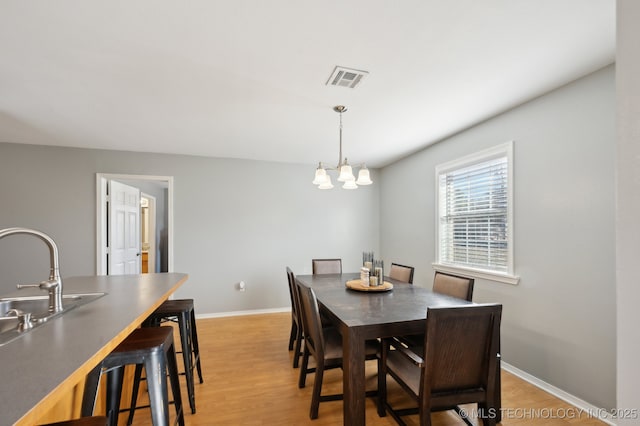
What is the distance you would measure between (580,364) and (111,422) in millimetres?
3013

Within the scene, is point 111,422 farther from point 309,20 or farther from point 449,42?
point 449,42

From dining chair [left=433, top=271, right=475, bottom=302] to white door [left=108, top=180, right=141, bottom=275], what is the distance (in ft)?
13.4

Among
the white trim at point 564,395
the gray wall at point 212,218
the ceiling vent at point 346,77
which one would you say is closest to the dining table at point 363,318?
the white trim at point 564,395

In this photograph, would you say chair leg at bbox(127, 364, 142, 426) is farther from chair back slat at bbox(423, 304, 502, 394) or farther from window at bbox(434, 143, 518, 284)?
window at bbox(434, 143, 518, 284)

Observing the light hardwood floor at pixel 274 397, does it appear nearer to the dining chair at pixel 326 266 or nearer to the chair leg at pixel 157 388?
the chair leg at pixel 157 388

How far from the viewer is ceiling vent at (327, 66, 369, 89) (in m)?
2.09

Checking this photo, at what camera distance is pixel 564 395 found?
7.38 ft

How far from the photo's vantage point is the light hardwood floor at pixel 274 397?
2.04 meters

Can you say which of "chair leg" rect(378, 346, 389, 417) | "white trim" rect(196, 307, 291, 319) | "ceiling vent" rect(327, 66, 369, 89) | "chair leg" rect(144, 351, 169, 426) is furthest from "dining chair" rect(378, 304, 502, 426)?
"white trim" rect(196, 307, 291, 319)

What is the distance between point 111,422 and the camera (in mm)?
1516

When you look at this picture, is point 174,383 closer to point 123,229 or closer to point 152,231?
point 123,229

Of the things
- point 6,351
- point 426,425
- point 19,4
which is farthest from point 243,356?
point 19,4

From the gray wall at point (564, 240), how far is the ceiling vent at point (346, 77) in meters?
1.58

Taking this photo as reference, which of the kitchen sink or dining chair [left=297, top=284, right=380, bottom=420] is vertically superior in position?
the kitchen sink
